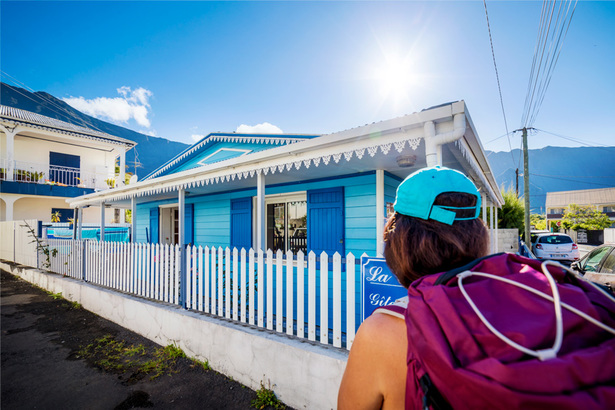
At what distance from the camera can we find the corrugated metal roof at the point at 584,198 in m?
47.1

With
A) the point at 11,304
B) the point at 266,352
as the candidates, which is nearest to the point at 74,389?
the point at 266,352

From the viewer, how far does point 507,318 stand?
605 mm

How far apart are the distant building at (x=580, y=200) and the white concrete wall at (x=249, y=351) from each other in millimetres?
57353

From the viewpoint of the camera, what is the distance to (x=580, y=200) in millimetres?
49750

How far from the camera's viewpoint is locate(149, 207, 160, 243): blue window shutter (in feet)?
33.0

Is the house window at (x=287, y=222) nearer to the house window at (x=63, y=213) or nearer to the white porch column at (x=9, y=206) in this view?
the white porch column at (x=9, y=206)

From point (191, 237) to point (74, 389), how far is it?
5.64 m

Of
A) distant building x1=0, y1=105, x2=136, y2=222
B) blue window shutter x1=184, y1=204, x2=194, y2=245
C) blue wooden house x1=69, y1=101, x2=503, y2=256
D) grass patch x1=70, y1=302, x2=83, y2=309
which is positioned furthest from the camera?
distant building x1=0, y1=105, x2=136, y2=222

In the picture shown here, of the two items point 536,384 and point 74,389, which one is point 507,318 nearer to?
point 536,384

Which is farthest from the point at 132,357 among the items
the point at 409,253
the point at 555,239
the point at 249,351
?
the point at 555,239

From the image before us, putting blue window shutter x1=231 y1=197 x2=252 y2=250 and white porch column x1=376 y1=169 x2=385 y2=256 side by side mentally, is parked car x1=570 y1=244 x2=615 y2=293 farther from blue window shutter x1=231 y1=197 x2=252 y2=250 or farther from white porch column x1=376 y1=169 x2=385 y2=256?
blue window shutter x1=231 y1=197 x2=252 y2=250

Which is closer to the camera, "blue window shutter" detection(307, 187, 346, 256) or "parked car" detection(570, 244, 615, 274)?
"parked car" detection(570, 244, 615, 274)

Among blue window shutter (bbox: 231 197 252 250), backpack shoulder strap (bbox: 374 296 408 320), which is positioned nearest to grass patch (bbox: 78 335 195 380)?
blue window shutter (bbox: 231 197 252 250)

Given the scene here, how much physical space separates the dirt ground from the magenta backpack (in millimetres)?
3055
